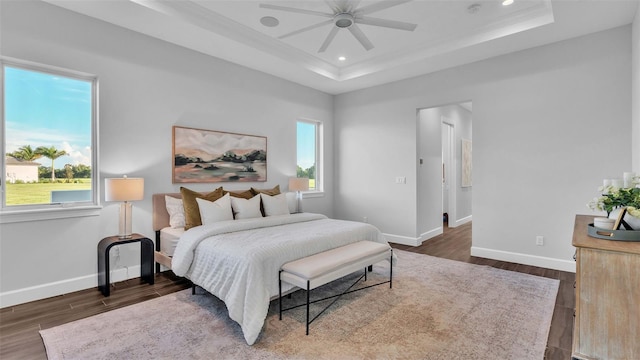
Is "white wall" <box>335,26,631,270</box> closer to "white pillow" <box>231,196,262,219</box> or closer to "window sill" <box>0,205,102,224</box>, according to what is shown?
"white pillow" <box>231,196,262,219</box>

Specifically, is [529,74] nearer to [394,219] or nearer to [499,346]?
[394,219]

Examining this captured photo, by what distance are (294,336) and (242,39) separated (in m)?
3.43

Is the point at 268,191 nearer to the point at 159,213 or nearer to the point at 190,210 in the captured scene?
the point at 190,210

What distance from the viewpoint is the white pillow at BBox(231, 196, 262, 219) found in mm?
3863

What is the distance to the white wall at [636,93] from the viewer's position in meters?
2.90

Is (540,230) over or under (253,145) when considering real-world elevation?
under

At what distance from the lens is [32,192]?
118 inches

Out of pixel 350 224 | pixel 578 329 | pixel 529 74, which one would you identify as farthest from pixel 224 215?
pixel 529 74

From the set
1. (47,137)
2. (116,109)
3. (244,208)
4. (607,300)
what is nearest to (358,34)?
(244,208)

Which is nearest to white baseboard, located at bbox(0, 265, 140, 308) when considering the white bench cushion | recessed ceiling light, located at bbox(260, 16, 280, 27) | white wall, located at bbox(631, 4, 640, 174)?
the white bench cushion

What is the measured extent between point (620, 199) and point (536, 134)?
2.42 meters

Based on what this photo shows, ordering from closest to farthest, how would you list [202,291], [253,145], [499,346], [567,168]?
[499,346]
[202,291]
[567,168]
[253,145]

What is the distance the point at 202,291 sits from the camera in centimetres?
318

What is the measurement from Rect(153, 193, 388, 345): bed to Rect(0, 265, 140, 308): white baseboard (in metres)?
0.42
